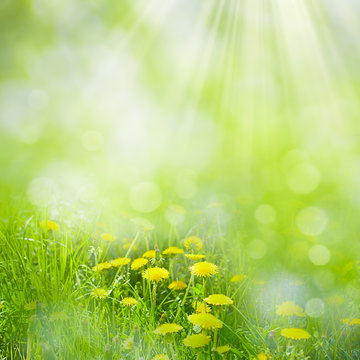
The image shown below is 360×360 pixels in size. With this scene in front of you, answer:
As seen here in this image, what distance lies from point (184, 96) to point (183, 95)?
0.02m

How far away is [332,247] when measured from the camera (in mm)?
2166

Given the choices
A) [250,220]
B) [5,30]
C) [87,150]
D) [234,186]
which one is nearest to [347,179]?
[234,186]

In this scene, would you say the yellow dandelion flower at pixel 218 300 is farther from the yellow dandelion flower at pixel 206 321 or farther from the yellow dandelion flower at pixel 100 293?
the yellow dandelion flower at pixel 100 293

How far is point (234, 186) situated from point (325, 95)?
7.05ft

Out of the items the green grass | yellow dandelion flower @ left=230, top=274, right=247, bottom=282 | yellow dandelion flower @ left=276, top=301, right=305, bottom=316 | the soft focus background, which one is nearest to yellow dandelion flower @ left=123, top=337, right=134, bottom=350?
the green grass

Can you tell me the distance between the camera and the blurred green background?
3.88 meters

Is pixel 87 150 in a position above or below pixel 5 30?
below

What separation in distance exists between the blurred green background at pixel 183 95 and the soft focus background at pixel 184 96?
1cm

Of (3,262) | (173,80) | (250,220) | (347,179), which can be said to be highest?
(173,80)

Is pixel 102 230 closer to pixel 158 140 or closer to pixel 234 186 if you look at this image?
pixel 234 186

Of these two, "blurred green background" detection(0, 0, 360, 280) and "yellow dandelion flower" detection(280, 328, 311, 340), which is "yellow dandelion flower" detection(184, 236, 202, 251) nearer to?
"yellow dandelion flower" detection(280, 328, 311, 340)

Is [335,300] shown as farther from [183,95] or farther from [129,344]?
[183,95]

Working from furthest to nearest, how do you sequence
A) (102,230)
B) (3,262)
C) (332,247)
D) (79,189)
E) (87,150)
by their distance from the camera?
(87,150), (79,189), (102,230), (332,247), (3,262)

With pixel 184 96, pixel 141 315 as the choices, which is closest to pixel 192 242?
pixel 141 315
